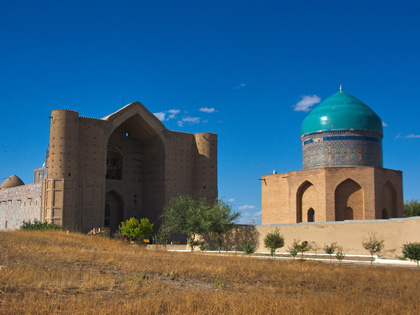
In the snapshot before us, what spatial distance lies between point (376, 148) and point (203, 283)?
69.8 feet

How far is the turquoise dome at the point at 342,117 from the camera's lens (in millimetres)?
26969

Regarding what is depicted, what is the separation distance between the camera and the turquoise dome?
27.0 meters

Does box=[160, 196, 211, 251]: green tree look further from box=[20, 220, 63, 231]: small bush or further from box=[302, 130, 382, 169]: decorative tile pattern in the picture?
box=[302, 130, 382, 169]: decorative tile pattern

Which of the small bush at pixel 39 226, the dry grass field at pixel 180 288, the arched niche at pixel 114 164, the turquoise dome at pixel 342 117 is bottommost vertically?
the dry grass field at pixel 180 288

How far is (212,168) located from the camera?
33.2 m

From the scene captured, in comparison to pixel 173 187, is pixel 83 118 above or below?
above

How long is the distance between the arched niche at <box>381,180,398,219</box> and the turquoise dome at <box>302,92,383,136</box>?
326 centimetres

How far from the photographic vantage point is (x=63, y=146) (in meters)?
27.2

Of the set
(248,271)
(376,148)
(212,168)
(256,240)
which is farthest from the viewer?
(212,168)

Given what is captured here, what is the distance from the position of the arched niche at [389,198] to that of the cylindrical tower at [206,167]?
11516 mm

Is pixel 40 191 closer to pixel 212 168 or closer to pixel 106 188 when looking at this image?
pixel 106 188

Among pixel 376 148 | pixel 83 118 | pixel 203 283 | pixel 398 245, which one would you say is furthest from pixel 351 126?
pixel 203 283

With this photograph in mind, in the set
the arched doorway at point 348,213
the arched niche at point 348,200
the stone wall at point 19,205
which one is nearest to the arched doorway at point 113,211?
the stone wall at point 19,205

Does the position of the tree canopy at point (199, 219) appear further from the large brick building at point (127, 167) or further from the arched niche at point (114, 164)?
the arched niche at point (114, 164)
